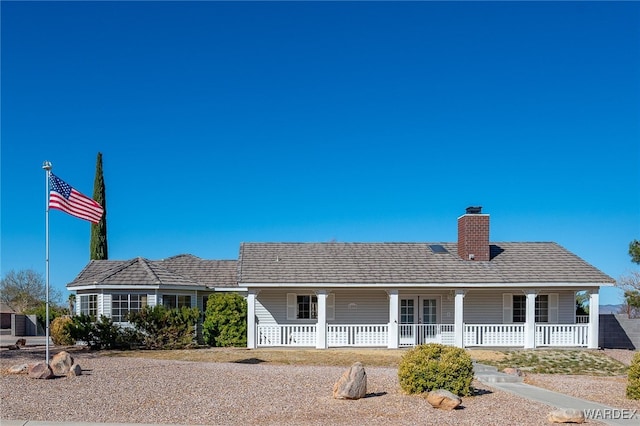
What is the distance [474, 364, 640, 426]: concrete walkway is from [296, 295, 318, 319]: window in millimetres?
10047

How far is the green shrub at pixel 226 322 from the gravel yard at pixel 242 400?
926 cm

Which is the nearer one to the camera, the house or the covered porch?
the covered porch

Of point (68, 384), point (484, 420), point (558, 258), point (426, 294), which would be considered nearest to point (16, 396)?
point (68, 384)

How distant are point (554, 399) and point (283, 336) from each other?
46.1 feet

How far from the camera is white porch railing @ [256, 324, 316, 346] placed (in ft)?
82.5

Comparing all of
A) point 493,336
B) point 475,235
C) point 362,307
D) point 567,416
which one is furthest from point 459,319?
point 567,416

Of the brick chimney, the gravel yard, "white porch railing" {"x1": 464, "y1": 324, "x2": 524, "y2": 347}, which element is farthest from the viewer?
the brick chimney

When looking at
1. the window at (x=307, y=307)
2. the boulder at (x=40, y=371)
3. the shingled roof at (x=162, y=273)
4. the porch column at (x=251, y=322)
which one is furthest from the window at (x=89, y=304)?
the boulder at (x=40, y=371)

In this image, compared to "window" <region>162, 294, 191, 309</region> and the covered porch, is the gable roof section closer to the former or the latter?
the covered porch

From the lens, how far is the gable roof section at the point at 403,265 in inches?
984

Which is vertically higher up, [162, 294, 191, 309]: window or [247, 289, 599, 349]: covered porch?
[162, 294, 191, 309]: window

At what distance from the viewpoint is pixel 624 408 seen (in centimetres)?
1186

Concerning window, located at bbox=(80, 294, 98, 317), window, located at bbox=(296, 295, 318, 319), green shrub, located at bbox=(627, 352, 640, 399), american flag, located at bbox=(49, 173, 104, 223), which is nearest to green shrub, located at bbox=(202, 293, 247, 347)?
window, located at bbox=(296, 295, 318, 319)

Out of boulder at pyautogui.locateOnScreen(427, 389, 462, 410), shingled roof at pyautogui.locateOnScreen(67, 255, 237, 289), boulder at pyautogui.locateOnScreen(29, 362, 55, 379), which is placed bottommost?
boulder at pyautogui.locateOnScreen(29, 362, 55, 379)
